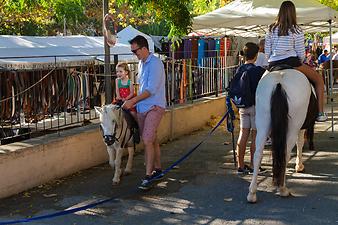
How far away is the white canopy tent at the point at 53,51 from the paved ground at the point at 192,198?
3693 millimetres

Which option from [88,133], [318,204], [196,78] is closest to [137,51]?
[88,133]

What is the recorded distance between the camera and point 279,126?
19.5 ft

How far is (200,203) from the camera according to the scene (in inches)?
242

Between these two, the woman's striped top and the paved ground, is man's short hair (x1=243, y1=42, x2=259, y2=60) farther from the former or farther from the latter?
the paved ground

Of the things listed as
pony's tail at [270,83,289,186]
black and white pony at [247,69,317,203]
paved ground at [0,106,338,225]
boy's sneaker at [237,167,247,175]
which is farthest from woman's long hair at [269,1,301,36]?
boy's sneaker at [237,167,247,175]

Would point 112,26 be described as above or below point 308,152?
above

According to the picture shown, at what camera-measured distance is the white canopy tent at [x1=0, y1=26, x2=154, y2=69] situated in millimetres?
10969

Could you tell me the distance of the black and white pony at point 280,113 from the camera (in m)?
5.96

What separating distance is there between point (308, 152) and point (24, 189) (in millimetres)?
4933

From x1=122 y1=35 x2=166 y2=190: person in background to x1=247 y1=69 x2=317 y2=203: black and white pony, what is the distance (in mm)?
1411

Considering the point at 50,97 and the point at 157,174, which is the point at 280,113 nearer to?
the point at 157,174

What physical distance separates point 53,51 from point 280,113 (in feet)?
29.7

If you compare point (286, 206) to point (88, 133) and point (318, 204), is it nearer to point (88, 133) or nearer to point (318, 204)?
point (318, 204)

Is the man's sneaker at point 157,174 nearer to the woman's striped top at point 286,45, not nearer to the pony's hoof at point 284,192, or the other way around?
the pony's hoof at point 284,192
